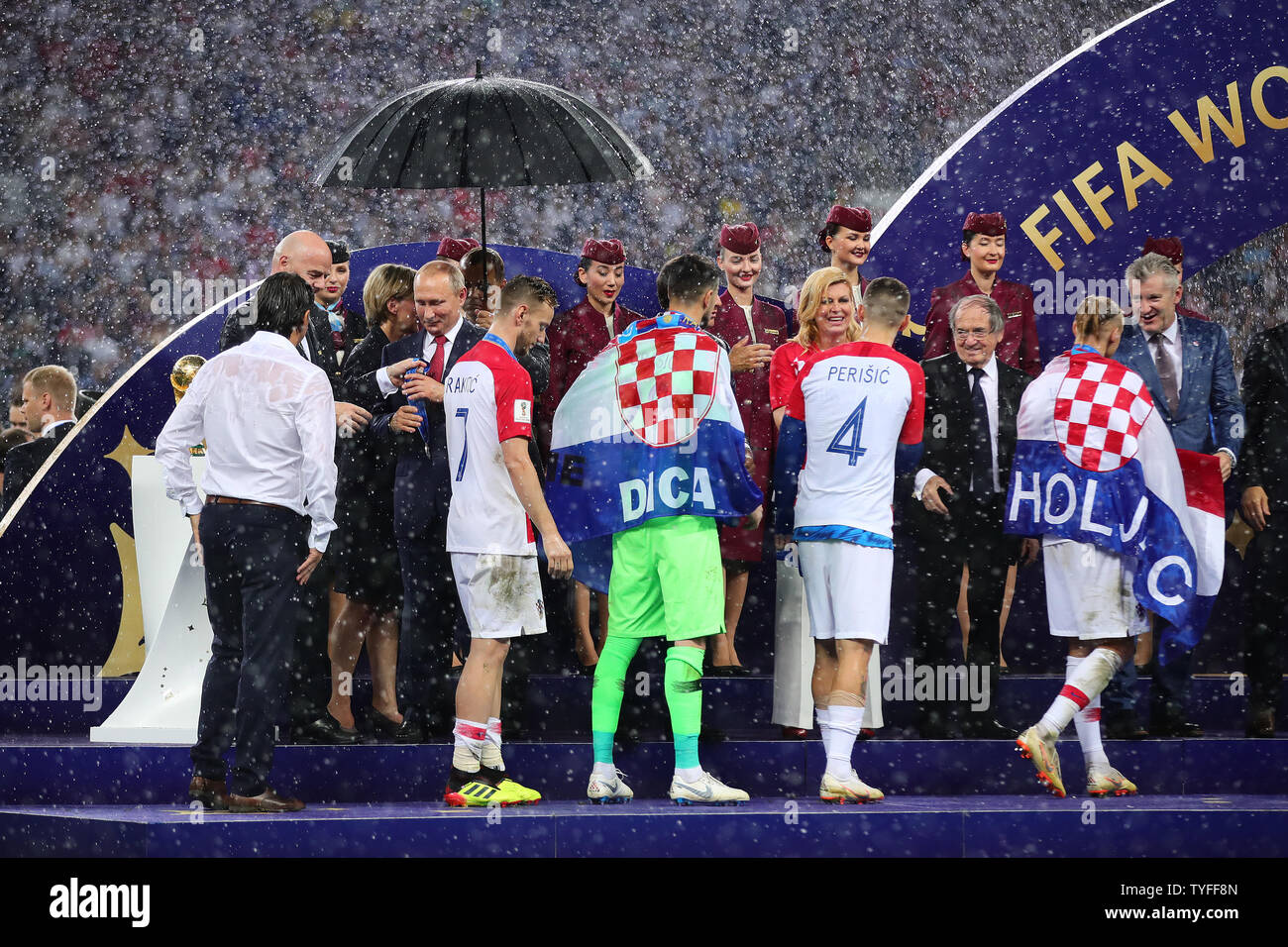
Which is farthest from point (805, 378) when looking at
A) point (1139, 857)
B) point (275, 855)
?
point (275, 855)

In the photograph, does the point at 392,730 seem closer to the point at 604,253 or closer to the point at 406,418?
the point at 406,418

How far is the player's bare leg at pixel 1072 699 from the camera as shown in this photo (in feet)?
16.1

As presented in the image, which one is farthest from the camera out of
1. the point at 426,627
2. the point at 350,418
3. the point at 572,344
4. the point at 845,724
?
the point at 572,344

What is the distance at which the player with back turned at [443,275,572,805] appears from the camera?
479 centimetres

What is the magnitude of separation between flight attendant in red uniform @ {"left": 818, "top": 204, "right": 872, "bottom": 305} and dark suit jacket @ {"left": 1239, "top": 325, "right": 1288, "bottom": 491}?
5.01ft

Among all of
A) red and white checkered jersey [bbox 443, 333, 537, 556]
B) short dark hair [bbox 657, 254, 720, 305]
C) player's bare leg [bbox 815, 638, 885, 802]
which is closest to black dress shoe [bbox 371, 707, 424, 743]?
red and white checkered jersey [bbox 443, 333, 537, 556]

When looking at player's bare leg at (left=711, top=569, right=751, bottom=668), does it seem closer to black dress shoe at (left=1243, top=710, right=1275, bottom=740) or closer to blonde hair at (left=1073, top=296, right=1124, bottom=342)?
blonde hair at (left=1073, top=296, right=1124, bottom=342)

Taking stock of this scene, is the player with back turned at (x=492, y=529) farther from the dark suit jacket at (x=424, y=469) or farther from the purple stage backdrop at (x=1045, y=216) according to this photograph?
the purple stage backdrop at (x=1045, y=216)

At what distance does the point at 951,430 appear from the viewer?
217 inches

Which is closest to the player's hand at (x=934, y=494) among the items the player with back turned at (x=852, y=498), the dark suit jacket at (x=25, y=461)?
the player with back turned at (x=852, y=498)

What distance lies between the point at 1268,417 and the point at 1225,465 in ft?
1.31

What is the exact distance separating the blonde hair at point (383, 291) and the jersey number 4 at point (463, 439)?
933 millimetres

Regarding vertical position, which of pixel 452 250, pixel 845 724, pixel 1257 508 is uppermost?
pixel 452 250

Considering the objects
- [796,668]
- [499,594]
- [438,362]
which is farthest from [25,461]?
[796,668]
